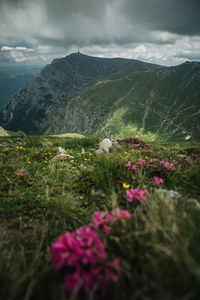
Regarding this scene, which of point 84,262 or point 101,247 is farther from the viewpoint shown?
point 101,247

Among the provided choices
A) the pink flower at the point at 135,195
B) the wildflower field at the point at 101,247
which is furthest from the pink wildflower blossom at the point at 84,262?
the pink flower at the point at 135,195

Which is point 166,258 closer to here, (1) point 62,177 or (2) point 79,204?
(2) point 79,204

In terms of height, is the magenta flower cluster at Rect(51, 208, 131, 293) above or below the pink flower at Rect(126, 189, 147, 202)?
above

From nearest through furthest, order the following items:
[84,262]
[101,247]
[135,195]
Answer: [84,262] → [101,247] → [135,195]

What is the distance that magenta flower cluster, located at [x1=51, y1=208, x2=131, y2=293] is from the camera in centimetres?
159

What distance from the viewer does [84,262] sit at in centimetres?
165

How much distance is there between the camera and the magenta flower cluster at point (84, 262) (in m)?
1.59

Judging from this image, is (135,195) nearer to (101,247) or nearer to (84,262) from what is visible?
(101,247)

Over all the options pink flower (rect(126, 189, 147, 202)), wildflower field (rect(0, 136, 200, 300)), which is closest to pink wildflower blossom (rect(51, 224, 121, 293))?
wildflower field (rect(0, 136, 200, 300))

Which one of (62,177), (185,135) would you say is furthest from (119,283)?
(185,135)

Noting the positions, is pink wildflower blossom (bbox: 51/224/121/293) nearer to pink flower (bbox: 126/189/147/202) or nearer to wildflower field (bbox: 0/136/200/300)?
wildflower field (bbox: 0/136/200/300)

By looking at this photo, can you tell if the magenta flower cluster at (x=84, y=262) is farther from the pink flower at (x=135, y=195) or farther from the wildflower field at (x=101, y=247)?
the pink flower at (x=135, y=195)

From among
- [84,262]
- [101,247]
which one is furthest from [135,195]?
[84,262]

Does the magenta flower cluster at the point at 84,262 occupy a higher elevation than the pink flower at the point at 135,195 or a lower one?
higher
